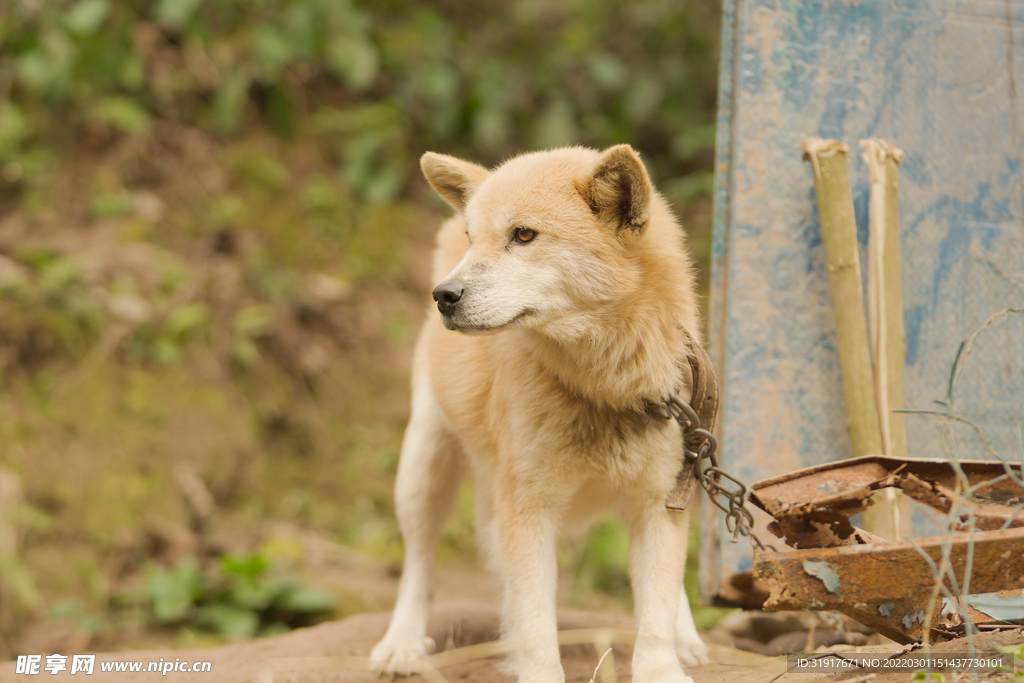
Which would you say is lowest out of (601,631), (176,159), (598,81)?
(601,631)

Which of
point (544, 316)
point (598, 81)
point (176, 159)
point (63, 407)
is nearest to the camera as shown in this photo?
point (544, 316)

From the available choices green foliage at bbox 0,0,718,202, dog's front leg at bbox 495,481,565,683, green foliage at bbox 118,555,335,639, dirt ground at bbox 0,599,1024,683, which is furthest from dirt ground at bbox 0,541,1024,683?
green foliage at bbox 0,0,718,202

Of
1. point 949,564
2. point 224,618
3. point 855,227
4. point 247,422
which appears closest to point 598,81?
point 247,422

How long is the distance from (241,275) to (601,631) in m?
4.55

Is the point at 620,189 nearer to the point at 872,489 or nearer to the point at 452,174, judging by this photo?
the point at 452,174

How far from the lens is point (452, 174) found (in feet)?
9.61

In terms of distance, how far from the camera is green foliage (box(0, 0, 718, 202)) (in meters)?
6.64

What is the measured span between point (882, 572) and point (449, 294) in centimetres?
141

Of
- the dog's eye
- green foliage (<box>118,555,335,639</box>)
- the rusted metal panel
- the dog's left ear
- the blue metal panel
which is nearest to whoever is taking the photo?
the rusted metal panel

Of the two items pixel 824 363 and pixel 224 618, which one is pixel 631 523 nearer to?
pixel 824 363

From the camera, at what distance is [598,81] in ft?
27.3

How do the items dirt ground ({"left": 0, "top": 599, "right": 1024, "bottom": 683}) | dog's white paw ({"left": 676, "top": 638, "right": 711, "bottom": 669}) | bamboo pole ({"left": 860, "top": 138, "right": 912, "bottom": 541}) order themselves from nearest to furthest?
dirt ground ({"left": 0, "top": 599, "right": 1024, "bottom": 683}) → dog's white paw ({"left": 676, "top": 638, "right": 711, "bottom": 669}) → bamboo pole ({"left": 860, "top": 138, "right": 912, "bottom": 541})

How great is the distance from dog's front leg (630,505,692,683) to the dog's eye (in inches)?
37.4

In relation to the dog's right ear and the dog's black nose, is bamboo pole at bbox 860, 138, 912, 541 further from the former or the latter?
the dog's black nose
